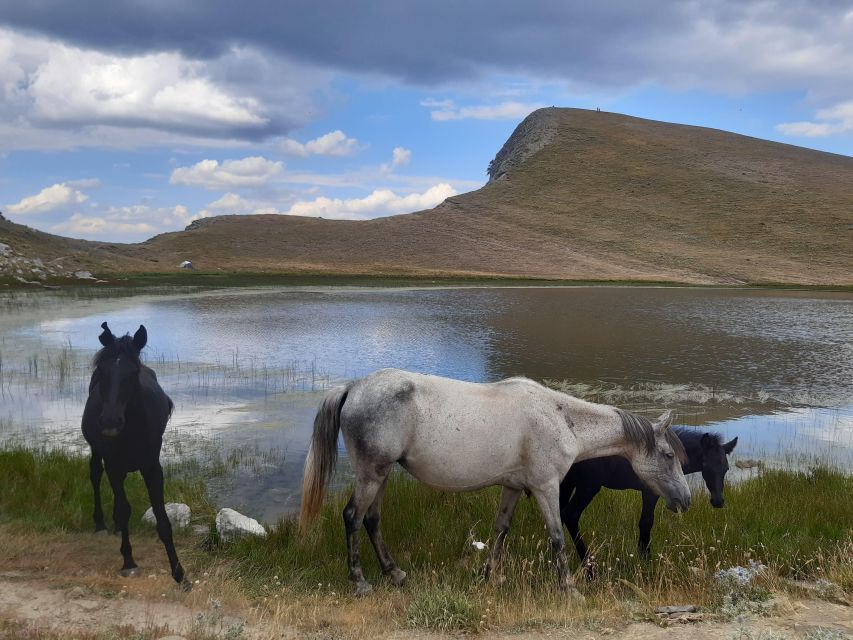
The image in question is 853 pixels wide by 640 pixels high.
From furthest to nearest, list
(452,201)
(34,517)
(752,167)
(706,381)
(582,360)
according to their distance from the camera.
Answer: (752,167) < (452,201) < (582,360) < (706,381) < (34,517)

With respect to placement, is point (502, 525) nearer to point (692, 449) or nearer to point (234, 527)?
point (692, 449)

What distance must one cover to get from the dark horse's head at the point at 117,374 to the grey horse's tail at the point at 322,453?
175cm

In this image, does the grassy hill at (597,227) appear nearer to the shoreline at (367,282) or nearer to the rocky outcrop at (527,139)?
the rocky outcrop at (527,139)

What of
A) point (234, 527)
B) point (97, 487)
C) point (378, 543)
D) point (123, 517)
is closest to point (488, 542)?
point (378, 543)

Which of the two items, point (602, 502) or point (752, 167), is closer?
point (602, 502)

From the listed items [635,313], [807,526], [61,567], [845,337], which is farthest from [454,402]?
[635,313]

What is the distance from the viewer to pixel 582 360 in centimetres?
2061

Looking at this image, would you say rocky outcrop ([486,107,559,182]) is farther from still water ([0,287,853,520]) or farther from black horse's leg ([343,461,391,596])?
black horse's leg ([343,461,391,596])

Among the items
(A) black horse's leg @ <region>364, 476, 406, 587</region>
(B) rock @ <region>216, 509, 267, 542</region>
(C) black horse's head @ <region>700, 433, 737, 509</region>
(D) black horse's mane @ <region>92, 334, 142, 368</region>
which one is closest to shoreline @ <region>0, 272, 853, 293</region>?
(B) rock @ <region>216, 509, 267, 542</region>

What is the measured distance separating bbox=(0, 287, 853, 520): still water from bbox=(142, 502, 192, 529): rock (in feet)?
3.74

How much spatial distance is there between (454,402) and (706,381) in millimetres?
13310

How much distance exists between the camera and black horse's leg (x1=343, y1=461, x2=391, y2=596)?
6574 mm

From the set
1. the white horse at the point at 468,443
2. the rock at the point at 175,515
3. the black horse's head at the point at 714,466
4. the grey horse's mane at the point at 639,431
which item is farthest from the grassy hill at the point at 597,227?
the black horse's head at the point at 714,466

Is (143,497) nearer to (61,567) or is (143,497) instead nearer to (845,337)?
(61,567)
